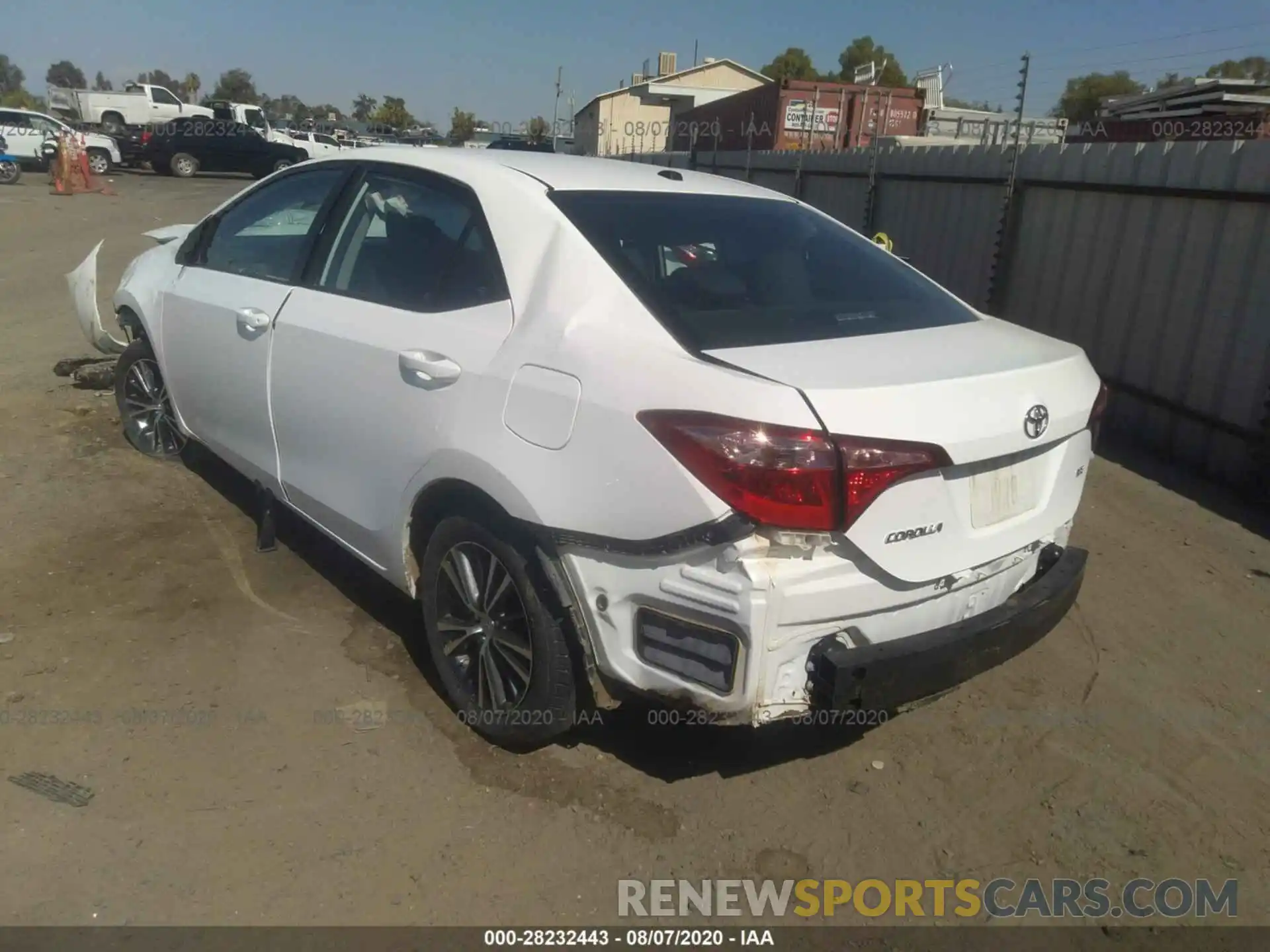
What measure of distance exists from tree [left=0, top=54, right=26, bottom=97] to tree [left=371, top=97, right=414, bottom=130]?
52539 millimetres

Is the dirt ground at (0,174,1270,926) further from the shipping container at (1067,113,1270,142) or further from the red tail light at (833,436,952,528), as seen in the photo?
the shipping container at (1067,113,1270,142)

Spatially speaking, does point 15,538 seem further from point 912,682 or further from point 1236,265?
point 1236,265

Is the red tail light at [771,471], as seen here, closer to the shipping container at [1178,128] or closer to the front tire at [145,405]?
the front tire at [145,405]

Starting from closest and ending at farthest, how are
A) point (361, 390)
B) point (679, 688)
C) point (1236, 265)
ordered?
point (679, 688) → point (361, 390) → point (1236, 265)

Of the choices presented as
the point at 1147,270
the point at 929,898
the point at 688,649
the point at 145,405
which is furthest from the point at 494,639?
the point at 1147,270

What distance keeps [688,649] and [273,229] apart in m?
2.85

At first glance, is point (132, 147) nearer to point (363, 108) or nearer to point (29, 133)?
point (29, 133)

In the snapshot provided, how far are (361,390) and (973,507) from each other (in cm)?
194

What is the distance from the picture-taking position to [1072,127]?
99.3ft

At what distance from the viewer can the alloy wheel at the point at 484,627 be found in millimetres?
2947

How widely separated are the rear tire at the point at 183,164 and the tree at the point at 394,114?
60.6 metres

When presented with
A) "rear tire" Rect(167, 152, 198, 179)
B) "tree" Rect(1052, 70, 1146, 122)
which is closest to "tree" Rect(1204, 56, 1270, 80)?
"tree" Rect(1052, 70, 1146, 122)

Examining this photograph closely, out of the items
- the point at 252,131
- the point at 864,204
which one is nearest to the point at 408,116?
the point at 252,131

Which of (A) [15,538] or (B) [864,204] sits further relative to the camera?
(B) [864,204]
